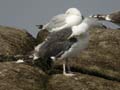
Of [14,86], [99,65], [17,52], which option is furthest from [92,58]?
[14,86]

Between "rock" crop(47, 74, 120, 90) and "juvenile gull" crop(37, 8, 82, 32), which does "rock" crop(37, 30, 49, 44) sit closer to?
"juvenile gull" crop(37, 8, 82, 32)

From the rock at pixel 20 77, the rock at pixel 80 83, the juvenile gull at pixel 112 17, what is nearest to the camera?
the rock at pixel 20 77

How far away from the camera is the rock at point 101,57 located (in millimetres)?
19328

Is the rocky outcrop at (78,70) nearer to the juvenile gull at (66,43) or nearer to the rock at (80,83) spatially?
the rock at (80,83)

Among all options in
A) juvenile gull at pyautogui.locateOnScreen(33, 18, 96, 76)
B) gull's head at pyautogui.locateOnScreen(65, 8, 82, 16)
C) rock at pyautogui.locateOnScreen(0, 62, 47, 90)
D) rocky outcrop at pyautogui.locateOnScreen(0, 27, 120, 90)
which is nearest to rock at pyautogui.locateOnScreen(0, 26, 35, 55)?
rocky outcrop at pyautogui.locateOnScreen(0, 27, 120, 90)

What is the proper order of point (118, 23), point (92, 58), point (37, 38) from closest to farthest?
point (92, 58) → point (37, 38) → point (118, 23)

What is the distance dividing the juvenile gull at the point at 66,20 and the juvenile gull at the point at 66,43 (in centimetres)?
25

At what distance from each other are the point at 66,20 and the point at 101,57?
3.59 m

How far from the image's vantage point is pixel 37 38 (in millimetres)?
24562

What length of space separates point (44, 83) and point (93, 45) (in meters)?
6.23

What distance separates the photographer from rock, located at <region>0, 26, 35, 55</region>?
20500 mm

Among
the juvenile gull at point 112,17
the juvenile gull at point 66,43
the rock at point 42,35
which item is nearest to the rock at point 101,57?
the juvenile gull at point 66,43

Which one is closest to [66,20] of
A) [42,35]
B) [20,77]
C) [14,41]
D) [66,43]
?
[66,43]

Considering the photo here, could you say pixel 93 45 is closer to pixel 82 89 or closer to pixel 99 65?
pixel 99 65
